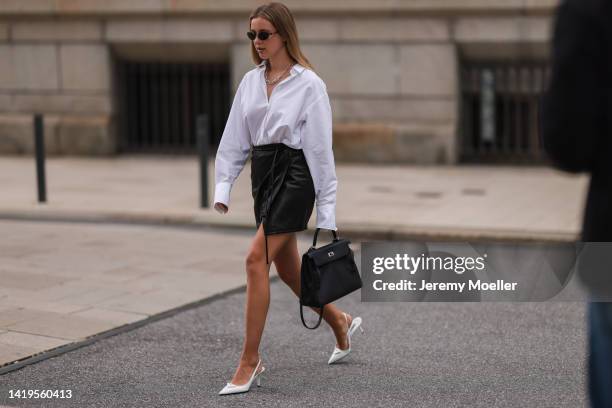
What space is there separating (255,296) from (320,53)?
1080 cm

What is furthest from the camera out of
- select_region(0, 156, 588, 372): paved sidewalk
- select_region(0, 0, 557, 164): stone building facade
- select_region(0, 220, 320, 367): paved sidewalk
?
select_region(0, 0, 557, 164): stone building facade

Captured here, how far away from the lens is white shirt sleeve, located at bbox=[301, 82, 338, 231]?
470 centimetres

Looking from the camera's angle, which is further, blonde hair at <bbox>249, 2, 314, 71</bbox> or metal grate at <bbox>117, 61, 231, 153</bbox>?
metal grate at <bbox>117, 61, 231, 153</bbox>

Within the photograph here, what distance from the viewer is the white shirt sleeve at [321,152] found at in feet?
15.4

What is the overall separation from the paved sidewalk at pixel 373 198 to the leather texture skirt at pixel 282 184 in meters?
4.63

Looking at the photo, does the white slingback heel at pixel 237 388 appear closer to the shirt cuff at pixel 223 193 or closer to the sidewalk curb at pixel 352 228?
the shirt cuff at pixel 223 193

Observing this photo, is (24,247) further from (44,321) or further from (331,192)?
(331,192)

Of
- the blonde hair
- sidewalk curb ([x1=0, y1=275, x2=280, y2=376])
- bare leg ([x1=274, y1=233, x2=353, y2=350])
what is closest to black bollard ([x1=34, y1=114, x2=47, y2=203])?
sidewalk curb ([x1=0, y1=275, x2=280, y2=376])

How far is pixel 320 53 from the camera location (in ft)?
49.9

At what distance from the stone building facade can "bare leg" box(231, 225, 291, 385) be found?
1006cm

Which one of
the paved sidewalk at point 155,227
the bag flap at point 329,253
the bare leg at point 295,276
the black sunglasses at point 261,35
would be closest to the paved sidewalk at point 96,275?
the paved sidewalk at point 155,227

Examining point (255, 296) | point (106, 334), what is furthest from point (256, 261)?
point (106, 334)

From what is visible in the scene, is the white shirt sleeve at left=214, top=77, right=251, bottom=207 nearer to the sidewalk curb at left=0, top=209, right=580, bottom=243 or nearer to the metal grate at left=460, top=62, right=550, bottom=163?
the sidewalk curb at left=0, top=209, right=580, bottom=243

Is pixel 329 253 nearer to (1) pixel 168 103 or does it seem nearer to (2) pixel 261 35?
(2) pixel 261 35
